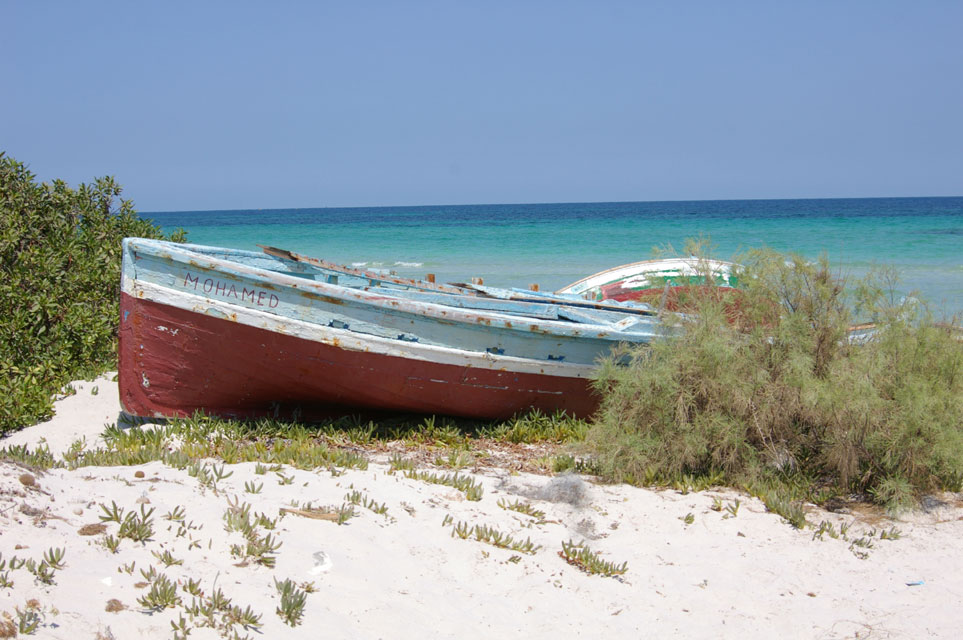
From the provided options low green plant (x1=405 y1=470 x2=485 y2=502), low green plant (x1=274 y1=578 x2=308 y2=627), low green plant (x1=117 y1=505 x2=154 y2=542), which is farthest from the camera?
low green plant (x1=405 y1=470 x2=485 y2=502)

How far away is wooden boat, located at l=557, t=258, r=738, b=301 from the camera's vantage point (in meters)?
6.43

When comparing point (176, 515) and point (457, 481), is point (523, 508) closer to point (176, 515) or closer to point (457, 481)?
point (457, 481)

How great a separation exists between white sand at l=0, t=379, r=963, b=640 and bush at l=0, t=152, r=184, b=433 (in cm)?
307

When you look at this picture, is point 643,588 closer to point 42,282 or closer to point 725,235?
point 42,282

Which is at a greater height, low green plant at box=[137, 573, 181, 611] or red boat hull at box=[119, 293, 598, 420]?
red boat hull at box=[119, 293, 598, 420]

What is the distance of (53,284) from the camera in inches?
312

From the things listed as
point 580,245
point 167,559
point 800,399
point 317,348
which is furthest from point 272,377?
point 580,245

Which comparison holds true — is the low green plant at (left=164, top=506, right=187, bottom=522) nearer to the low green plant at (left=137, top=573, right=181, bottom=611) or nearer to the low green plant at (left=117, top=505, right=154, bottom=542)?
the low green plant at (left=117, top=505, right=154, bottom=542)

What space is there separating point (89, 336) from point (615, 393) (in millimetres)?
5567

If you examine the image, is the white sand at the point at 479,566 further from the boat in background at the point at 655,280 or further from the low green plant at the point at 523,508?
the boat in background at the point at 655,280

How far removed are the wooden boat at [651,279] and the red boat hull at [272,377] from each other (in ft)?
3.93

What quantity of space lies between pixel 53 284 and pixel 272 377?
324cm

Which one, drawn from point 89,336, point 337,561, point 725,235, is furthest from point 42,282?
point 725,235

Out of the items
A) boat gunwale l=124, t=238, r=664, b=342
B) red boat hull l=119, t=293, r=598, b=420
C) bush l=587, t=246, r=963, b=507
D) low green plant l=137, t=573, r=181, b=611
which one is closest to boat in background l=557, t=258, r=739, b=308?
boat gunwale l=124, t=238, r=664, b=342
